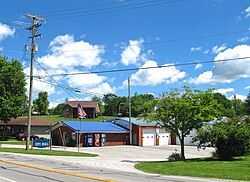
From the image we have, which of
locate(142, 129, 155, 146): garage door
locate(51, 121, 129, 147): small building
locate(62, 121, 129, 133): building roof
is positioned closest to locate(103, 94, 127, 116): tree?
locate(142, 129, 155, 146): garage door

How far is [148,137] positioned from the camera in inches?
2457

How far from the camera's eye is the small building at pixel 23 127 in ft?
234

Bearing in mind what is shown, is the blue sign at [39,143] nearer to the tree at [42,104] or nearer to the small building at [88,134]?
the small building at [88,134]

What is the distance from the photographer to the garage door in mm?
61591

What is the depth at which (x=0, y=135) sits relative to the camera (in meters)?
72.9

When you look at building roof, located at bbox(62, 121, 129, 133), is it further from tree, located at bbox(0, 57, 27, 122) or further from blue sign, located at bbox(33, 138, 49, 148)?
tree, located at bbox(0, 57, 27, 122)

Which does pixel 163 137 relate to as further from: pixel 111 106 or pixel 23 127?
pixel 111 106

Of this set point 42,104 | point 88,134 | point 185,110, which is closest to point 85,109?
point 42,104

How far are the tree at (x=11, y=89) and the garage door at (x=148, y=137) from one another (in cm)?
1962

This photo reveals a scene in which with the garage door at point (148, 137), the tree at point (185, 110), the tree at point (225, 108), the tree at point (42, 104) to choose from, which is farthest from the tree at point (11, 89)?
the tree at point (42, 104)

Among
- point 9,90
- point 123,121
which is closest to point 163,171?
point 123,121

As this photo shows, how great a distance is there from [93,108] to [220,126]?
77.3m

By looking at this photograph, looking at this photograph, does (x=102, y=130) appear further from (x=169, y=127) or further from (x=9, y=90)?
(x=169, y=127)

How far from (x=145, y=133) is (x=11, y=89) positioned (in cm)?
2150
